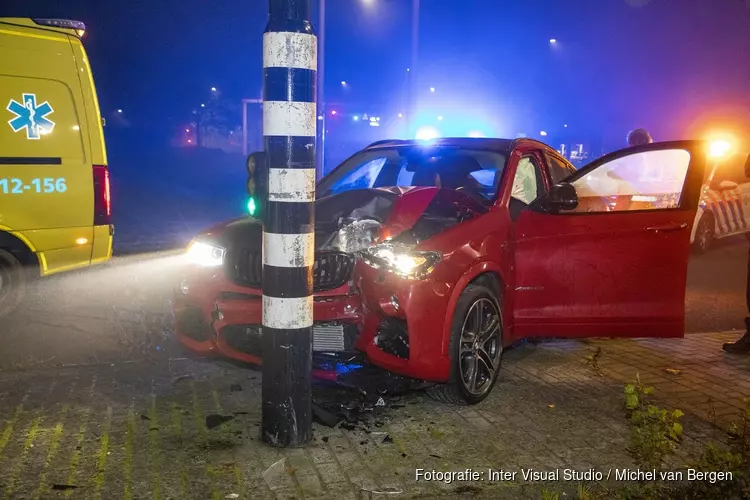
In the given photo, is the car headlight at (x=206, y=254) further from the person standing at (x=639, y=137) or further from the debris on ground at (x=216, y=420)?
the person standing at (x=639, y=137)

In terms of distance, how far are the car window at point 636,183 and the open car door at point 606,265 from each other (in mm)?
169

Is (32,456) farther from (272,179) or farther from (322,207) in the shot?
(322,207)

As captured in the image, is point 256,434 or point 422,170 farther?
point 422,170

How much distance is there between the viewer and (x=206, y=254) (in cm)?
498

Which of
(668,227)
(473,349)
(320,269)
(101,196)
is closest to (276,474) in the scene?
(320,269)

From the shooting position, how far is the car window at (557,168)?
6.23 m

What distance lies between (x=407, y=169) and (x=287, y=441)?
2.90m

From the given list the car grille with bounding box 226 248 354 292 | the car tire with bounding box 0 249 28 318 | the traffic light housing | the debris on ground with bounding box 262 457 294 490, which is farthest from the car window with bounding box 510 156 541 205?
the car tire with bounding box 0 249 28 318

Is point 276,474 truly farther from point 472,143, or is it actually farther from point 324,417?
point 472,143

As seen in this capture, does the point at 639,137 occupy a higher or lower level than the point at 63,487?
higher

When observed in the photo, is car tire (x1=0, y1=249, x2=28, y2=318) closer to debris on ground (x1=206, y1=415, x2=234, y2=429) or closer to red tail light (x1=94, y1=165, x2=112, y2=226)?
red tail light (x1=94, y1=165, x2=112, y2=226)

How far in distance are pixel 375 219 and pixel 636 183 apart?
8.02 metres

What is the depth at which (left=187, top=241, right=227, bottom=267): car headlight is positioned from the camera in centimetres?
492

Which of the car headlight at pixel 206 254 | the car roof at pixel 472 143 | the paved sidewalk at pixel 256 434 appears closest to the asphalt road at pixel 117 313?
the paved sidewalk at pixel 256 434
